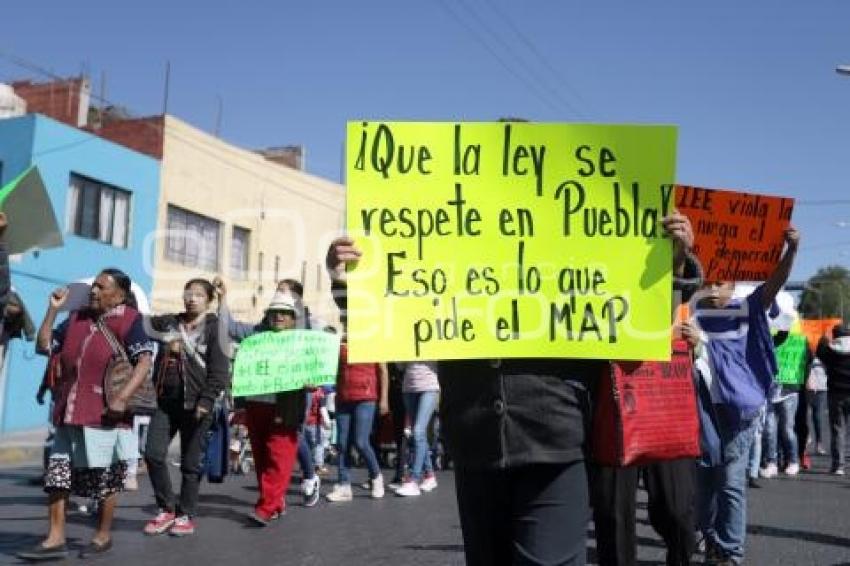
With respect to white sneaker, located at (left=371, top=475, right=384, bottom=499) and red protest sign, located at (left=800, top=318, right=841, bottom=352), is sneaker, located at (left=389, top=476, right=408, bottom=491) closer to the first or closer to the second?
white sneaker, located at (left=371, top=475, right=384, bottom=499)

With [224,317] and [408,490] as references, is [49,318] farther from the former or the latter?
[408,490]

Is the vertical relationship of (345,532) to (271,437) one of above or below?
below

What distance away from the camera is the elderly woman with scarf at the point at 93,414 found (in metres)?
5.87

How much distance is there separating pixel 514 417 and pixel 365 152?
102cm

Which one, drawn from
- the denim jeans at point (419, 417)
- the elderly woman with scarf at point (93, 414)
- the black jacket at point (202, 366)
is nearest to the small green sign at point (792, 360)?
the denim jeans at point (419, 417)

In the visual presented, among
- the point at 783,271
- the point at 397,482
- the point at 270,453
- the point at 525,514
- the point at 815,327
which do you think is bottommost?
the point at 397,482

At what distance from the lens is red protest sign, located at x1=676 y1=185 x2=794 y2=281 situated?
A: 19.3 ft

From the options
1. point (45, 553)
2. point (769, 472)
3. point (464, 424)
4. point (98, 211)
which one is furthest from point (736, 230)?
point (98, 211)

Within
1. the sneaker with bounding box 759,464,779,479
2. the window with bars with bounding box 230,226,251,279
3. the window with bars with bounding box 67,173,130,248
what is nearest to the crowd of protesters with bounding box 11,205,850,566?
the sneaker with bounding box 759,464,779,479

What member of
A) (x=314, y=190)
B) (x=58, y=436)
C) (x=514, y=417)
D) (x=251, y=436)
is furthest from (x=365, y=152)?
(x=314, y=190)

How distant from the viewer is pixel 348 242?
9.56 ft

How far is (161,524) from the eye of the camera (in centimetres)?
688

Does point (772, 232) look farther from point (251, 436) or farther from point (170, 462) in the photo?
point (170, 462)

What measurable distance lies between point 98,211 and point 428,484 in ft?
46.0
